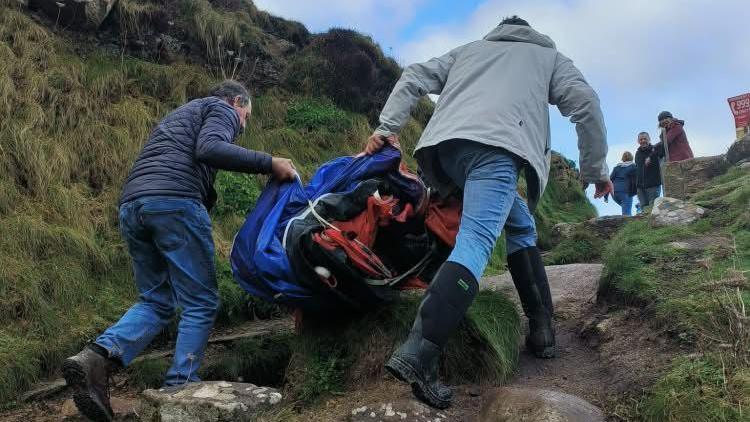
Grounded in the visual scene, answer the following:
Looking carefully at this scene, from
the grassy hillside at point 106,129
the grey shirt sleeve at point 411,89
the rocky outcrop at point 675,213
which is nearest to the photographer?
the grey shirt sleeve at point 411,89

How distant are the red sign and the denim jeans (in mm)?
1720

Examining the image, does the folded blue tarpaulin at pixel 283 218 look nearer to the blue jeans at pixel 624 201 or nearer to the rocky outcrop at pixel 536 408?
the rocky outcrop at pixel 536 408

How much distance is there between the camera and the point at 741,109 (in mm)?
9969

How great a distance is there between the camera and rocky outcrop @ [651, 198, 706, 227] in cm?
543

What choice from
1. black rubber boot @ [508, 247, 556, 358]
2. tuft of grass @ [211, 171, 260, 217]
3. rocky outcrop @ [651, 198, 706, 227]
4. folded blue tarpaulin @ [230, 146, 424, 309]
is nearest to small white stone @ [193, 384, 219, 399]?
folded blue tarpaulin @ [230, 146, 424, 309]

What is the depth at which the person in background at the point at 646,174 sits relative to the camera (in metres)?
9.81

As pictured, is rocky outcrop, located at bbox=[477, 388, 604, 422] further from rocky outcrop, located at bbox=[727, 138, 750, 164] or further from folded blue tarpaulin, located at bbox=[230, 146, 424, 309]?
rocky outcrop, located at bbox=[727, 138, 750, 164]

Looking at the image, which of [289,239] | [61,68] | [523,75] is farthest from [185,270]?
[61,68]

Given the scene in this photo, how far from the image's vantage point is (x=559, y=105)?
10.6ft

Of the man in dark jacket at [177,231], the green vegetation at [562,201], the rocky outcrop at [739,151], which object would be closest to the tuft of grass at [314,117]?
the green vegetation at [562,201]

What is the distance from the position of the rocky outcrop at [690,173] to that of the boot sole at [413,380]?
7812 mm

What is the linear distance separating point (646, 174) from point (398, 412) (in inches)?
340

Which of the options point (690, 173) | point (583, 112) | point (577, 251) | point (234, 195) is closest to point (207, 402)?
point (583, 112)

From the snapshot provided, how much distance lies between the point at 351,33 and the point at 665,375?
959 centimetres
